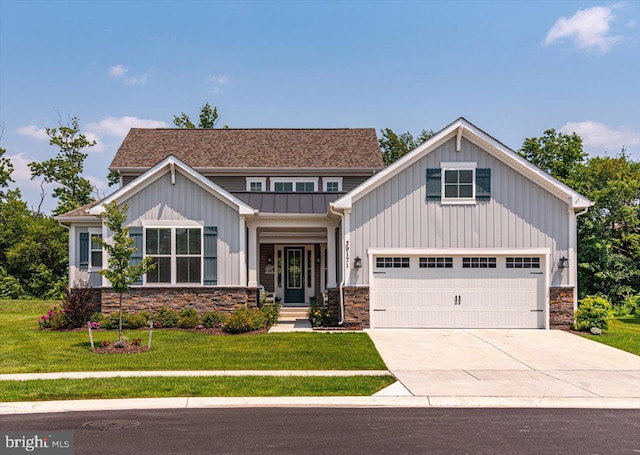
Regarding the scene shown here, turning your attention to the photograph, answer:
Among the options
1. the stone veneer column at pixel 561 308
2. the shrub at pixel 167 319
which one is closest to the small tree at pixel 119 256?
the shrub at pixel 167 319

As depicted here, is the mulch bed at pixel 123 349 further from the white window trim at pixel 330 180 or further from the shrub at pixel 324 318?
the white window trim at pixel 330 180

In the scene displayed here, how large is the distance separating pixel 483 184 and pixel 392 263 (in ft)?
11.9

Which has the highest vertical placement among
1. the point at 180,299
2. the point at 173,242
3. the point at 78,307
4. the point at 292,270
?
the point at 173,242

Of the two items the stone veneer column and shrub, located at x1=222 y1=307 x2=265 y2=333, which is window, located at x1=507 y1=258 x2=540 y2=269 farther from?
shrub, located at x1=222 y1=307 x2=265 y2=333

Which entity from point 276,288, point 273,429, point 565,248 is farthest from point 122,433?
point 276,288

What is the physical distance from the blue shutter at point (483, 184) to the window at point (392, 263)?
9.58ft

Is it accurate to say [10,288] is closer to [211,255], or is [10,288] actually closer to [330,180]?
[211,255]

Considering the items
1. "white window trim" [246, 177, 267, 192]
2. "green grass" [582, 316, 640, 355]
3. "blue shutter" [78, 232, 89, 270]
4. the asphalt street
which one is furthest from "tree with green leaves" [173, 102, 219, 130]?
the asphalt street

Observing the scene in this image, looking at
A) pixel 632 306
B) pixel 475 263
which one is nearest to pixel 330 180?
pixel 475 263

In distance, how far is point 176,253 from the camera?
19.4 m

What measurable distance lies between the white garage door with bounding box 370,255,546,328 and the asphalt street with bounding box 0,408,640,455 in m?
9.35

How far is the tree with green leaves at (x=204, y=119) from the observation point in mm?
43969

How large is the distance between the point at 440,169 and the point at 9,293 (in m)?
23.2

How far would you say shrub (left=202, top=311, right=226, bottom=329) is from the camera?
18.4 m
